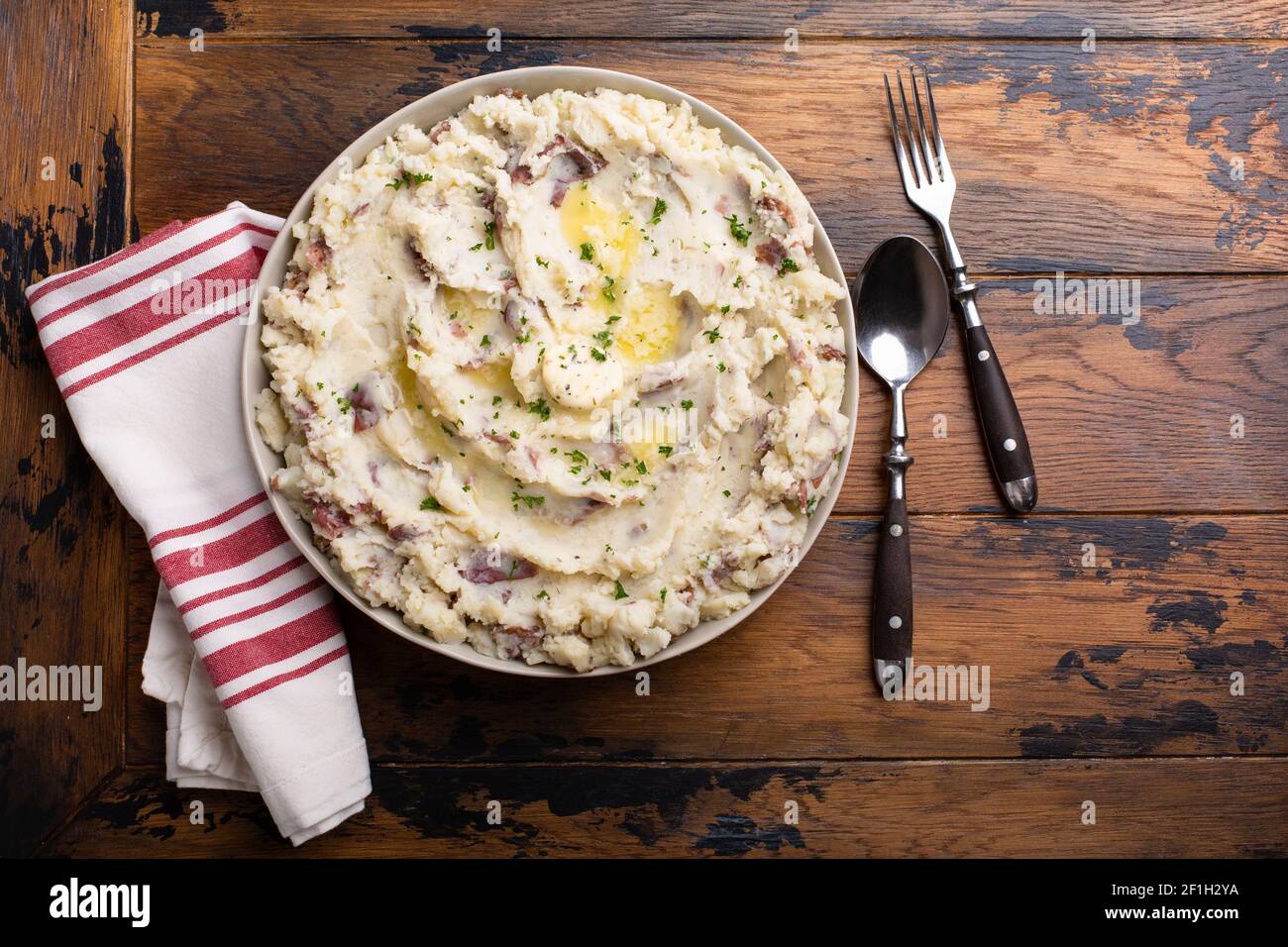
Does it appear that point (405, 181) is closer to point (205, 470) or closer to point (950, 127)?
point (205, 470)

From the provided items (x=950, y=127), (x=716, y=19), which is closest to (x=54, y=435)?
(x=716, y=19)

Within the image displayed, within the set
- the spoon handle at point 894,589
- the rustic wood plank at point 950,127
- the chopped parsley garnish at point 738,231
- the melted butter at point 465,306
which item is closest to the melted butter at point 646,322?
the chopped parsley garnish at point 738,231

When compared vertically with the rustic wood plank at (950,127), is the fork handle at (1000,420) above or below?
below

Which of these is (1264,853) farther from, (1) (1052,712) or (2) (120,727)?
(2) (120,727)

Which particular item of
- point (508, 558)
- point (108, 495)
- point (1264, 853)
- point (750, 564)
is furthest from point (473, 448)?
point (1264, 853)

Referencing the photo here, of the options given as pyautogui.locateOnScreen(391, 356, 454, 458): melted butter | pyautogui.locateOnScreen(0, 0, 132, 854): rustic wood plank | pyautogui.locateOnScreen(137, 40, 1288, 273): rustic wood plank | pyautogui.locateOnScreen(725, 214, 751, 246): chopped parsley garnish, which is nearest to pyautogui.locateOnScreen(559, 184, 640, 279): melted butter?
pyautogui.locateOnScreen(725, 214, 751, 246): chopped parsley garnish

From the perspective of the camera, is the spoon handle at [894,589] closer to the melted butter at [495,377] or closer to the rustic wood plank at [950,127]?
the rustic wood plank at [950,127]

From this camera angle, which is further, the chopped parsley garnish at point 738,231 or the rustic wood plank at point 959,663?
the rustic wood plank at point 959,663
